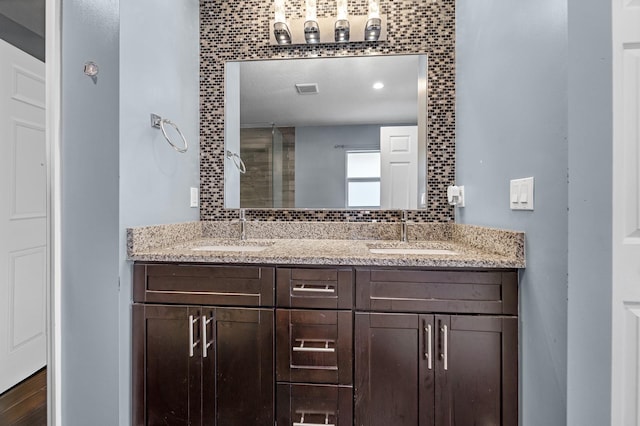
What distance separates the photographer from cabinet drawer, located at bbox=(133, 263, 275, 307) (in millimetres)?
1353

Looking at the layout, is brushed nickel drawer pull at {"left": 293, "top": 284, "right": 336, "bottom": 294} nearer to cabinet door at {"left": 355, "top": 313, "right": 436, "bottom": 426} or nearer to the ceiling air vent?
cabinet door at {"left": 355, "top": 313, "right": 436, "bottom": 426}

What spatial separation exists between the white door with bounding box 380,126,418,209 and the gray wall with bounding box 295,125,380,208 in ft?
0.25

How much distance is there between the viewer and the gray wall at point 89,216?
4.41ft

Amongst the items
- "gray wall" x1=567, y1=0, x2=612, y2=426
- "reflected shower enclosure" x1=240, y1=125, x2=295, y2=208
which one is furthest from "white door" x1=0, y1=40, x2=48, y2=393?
"gray wall" x1=567, y1=0, x2=612, y2=426

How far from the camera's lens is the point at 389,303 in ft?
4.27

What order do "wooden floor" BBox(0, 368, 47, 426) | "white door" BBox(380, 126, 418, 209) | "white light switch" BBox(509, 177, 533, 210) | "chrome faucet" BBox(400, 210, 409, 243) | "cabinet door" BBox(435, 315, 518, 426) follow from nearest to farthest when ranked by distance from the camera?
1. "white light switch" BBox(509, 177, 533, 210)
2. "cabinet door" BBox(435, 315, 518, 426)
3. "wooden floor" BBox(0, 368, 47, 426)
4. "chrome faucet" BBox(400, 210, 409, 243)
5. "white door" BBox(380, 126, 418, 209)

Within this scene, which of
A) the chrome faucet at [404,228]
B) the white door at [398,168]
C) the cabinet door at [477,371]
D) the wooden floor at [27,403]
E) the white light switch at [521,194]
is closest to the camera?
the white light switch at [521,194]

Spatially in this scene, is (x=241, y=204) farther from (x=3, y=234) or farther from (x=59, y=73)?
(x=3, y=234)

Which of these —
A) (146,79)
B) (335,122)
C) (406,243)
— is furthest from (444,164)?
(146,79)

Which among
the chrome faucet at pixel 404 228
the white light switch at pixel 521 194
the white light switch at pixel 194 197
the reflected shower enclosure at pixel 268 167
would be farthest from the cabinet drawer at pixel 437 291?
the white light switch at pixel 194 197

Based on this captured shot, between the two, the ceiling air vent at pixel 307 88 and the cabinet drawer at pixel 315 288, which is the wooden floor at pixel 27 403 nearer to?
the cabinet drawer at pixel 315 288

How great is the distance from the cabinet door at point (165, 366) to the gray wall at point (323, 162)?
2.99 feet

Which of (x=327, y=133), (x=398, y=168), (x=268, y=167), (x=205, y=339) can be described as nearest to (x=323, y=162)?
(x=327, y=133)

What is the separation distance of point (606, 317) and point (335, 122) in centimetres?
147
